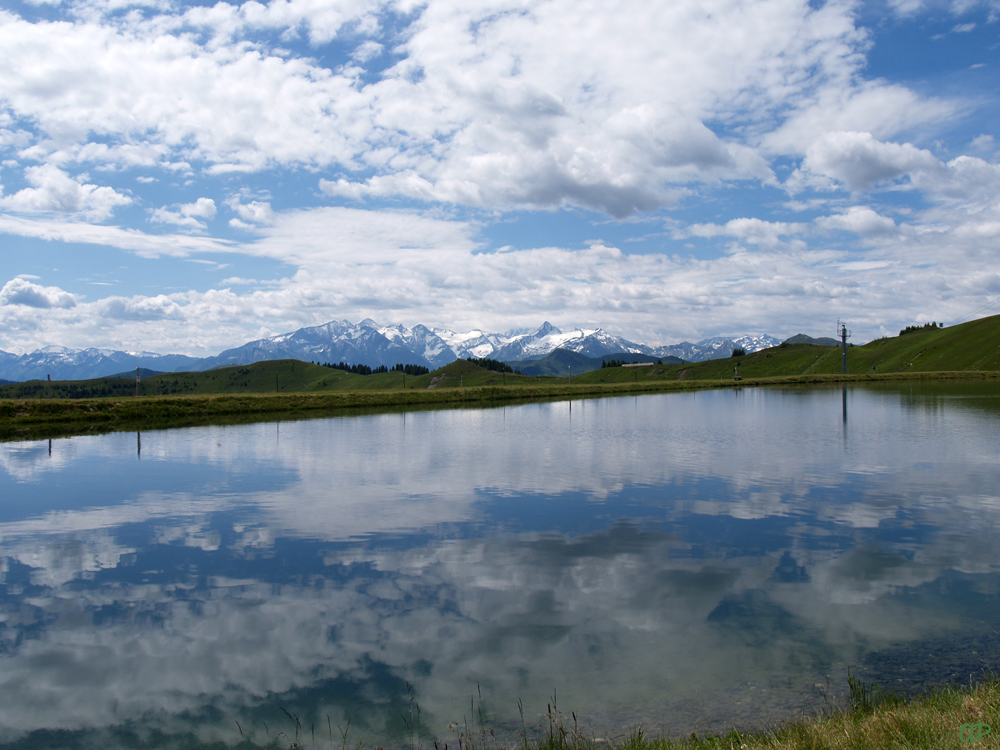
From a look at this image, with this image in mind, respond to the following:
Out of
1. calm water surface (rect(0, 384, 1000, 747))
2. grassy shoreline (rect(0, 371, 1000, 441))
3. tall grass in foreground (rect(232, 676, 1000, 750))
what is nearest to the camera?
tall grass in foreground (rect(232, 676, 1000, 750))

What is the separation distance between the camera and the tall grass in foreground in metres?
8.70

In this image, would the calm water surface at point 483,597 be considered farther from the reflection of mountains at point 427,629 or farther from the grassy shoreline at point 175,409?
the grassy shoreline at point 175,409

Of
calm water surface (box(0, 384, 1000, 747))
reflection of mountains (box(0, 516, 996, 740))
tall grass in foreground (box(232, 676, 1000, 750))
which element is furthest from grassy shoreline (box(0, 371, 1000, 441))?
tall grass in foreground (box(232, 676, 1000, 750))

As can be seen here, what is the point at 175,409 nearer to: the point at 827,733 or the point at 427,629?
the point at 427,629

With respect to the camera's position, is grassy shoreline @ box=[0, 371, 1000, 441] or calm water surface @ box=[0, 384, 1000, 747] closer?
calm water surface @ box=[0, 384, 1000, 747]

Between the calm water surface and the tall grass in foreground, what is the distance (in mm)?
299

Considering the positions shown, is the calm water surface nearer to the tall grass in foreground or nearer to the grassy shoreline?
the tall grass in foreground

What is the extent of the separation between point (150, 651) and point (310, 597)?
409 centimetres

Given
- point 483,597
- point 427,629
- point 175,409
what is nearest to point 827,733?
point 427,629

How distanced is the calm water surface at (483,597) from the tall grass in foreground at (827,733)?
0.98 feet

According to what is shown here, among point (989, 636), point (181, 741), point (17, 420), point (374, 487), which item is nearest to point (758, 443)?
point (374, 487)

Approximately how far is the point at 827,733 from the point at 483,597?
9344 mm

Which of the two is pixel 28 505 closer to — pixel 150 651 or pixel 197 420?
pixel 150 651

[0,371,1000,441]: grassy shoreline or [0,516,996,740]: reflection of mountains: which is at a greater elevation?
[0,371,1000,441]: grassy shoreline
